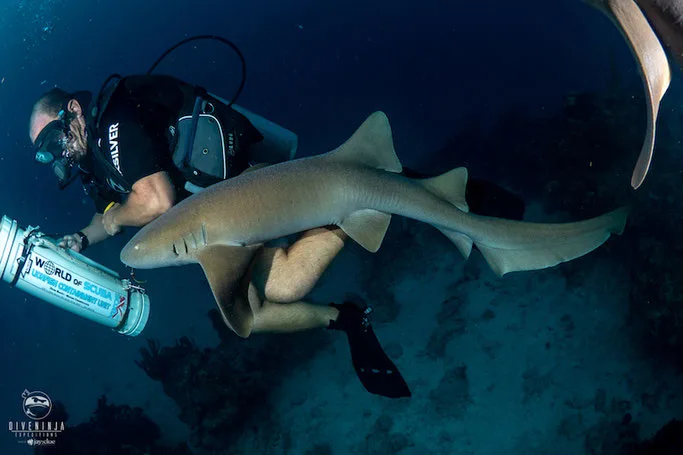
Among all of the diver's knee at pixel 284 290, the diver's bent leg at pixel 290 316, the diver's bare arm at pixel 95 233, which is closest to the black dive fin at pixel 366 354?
the diver's bent leg at pixel 290 316

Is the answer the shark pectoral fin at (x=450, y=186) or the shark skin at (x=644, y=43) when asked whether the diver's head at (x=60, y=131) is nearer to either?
the shark pectoral fin at (x=450, y=186)

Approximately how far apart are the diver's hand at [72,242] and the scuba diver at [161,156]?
0.01 m

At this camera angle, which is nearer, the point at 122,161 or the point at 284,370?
the point at 122,161

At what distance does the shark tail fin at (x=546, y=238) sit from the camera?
155 inches

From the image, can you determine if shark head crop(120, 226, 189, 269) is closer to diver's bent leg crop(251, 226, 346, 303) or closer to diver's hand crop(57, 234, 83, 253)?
diver's bent leg crop(251, 226, 346, 303)

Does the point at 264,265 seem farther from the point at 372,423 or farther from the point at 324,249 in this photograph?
the point at 372,423

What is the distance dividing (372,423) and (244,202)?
6.64 m

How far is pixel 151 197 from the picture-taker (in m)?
4.14

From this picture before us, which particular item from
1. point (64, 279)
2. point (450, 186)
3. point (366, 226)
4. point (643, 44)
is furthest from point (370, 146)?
point (64, 279)

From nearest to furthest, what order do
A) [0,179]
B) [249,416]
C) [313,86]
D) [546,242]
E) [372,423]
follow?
1. [546,242]
2. [372,423]
3. [249,416]
4. [313,86]
5. [0,179]

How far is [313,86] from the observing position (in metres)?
16.2

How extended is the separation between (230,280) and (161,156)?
75.5 inches

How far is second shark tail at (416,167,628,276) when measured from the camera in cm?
390

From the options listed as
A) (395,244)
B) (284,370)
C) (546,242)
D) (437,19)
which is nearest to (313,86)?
(437,19)
